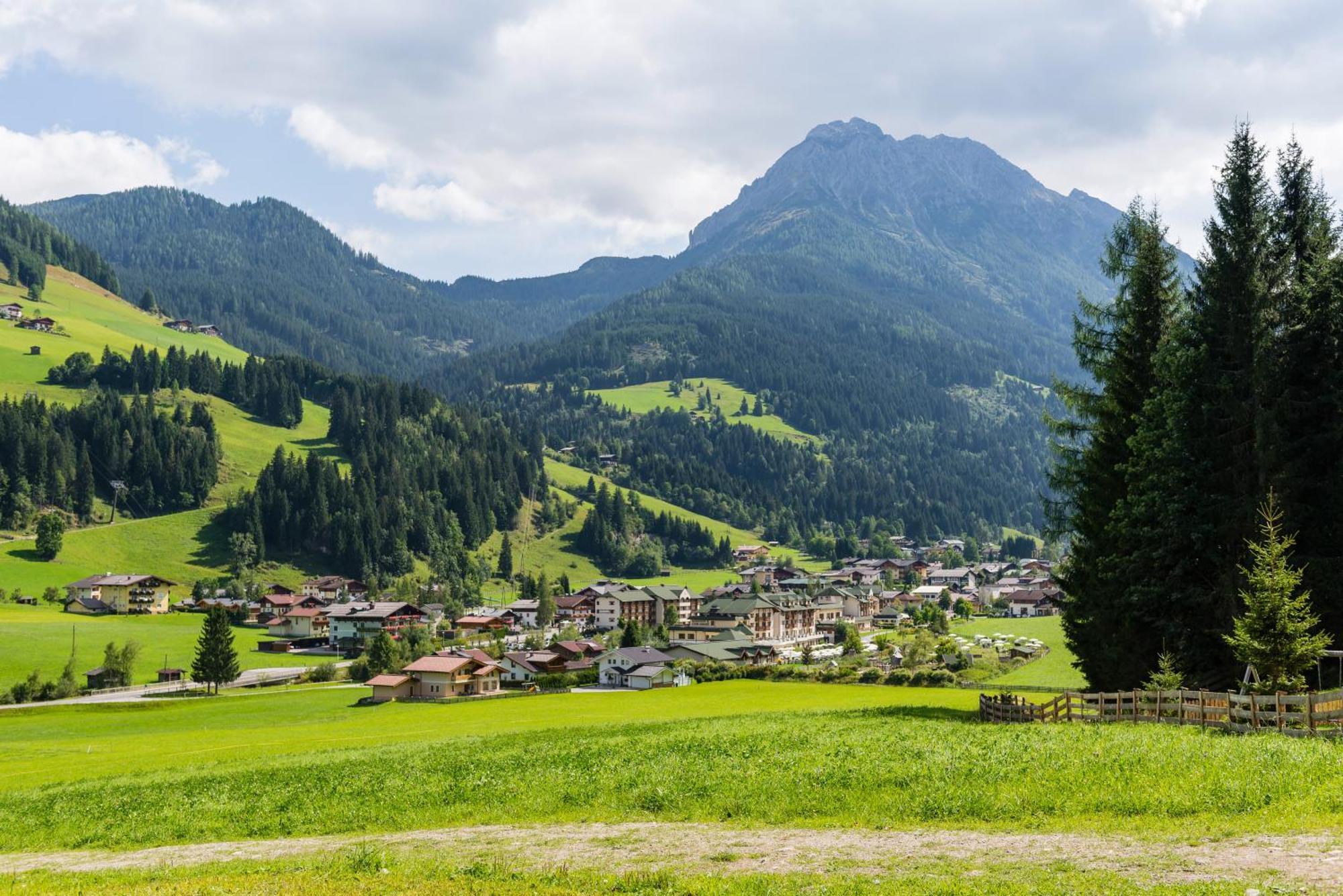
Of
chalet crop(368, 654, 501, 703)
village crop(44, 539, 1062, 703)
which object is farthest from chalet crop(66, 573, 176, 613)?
chalet crop(368, 654, 501, 703)

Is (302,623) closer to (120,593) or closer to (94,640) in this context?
(120,593)

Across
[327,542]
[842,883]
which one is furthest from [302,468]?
[842,883]

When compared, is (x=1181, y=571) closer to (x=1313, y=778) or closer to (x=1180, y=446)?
(x=1180, y=446)

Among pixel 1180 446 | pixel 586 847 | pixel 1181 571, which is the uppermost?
pixel 1180 446

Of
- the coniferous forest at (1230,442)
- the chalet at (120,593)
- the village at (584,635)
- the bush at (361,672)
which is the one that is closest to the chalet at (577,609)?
the village at (584,635)

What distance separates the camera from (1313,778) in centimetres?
1908

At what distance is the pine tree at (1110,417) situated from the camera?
130 feet

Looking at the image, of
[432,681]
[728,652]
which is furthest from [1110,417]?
[728,652]

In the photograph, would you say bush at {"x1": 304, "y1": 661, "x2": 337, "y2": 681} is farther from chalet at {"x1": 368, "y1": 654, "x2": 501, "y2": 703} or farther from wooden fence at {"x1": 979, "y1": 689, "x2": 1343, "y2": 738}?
wooden fence at {"x1": 979, "y1": 689, "x2": 1343, "y2": 738}

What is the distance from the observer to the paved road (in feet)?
306

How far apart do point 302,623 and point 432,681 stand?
208 feet

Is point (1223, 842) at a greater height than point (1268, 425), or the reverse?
point (1268, 425)

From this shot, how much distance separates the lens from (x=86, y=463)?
598 feet

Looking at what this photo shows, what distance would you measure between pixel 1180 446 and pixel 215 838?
33.8m
